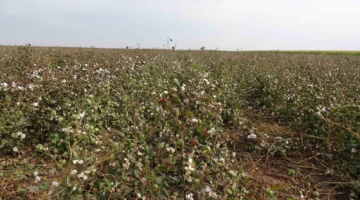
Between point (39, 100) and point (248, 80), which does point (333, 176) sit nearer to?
point (39, 100)

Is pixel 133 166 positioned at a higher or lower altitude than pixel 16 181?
higher

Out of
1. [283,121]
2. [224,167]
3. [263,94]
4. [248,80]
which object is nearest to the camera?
[224,167]

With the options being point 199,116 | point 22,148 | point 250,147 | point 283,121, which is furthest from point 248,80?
point 22,148

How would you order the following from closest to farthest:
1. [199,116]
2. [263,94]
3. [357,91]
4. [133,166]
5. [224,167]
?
[224,167]
[133,166]
[199,116]
[357,91]
[263,94]

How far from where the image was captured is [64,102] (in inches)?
155

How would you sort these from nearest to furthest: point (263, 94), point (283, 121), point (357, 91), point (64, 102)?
point (64, 102), point (283, 121), point (357, 91), point (263, 94)

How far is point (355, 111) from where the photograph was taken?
3.29m

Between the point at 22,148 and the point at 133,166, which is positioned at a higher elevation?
the point at 133,166

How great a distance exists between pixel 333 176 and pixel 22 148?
12.8 ft

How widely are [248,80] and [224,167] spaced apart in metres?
5.59

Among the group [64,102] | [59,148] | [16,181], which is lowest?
[16,181]

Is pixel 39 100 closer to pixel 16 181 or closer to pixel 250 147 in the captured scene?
A: pixel 16 181

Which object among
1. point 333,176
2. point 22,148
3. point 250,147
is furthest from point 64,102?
point 333,176

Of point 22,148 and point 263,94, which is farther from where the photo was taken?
point 263,94
